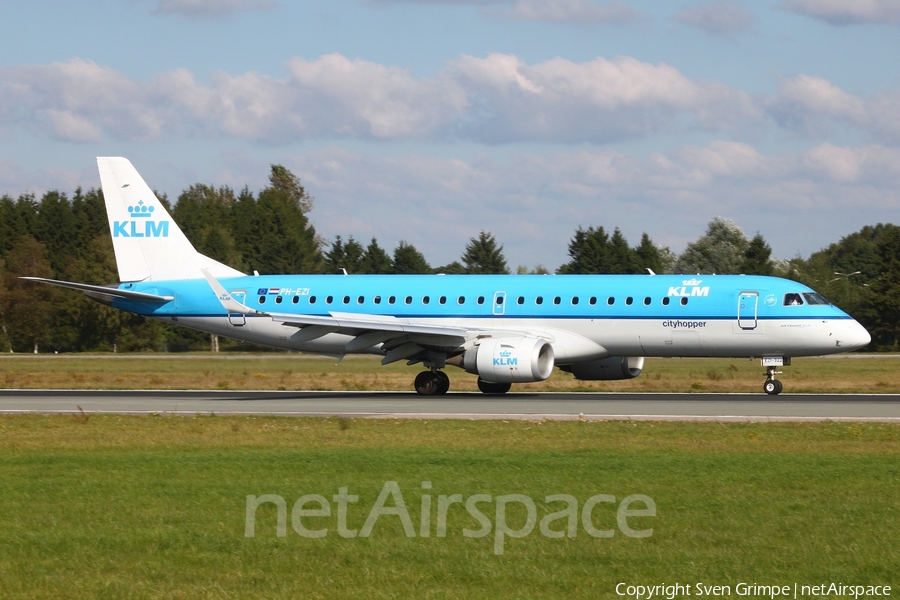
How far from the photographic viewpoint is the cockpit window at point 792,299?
31969mm

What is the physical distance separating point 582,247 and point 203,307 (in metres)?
65.5

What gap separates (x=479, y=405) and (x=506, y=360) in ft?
8.49

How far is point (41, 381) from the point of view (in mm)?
43281

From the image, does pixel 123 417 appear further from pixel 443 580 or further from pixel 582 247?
pixel 582 247

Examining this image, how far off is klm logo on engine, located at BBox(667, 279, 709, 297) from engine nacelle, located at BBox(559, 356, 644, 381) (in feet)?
9.93

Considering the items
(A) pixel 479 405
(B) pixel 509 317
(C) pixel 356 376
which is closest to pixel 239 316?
(C) pixel 356 376

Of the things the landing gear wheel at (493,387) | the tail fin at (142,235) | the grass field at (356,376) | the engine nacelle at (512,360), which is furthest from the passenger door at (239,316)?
the engine nacelle at (512,360)

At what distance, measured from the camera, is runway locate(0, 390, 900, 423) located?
25.3m

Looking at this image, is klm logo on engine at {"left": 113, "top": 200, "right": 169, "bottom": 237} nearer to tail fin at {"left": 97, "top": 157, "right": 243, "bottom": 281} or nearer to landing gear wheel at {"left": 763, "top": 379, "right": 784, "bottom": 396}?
tail fin at {"left": 97, "top": 157, "right": 243, "bottom": 281}

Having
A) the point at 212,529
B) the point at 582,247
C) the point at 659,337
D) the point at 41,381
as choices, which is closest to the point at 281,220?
the point at 582,247

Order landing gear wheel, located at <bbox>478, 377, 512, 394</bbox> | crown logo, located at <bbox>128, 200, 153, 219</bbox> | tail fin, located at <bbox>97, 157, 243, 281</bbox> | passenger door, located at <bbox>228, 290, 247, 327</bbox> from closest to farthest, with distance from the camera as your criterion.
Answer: landing gear wheel, located at <bbox>478, 377, 512, 394</bbox> < passenger door, located at <bbox>228, 290, 247, 327</bbox> < tail fin, located at <bbox>97, 157, 243, 281</bbox> < crown logo, located at <bbox>128, 200, 153, 219</bbox>

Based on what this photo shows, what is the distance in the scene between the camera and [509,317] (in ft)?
112

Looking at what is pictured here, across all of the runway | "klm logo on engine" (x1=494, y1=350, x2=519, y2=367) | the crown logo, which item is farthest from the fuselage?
the crown logo

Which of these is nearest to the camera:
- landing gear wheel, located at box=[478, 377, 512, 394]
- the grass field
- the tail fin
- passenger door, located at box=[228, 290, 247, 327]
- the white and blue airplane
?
the white and blue airplane
